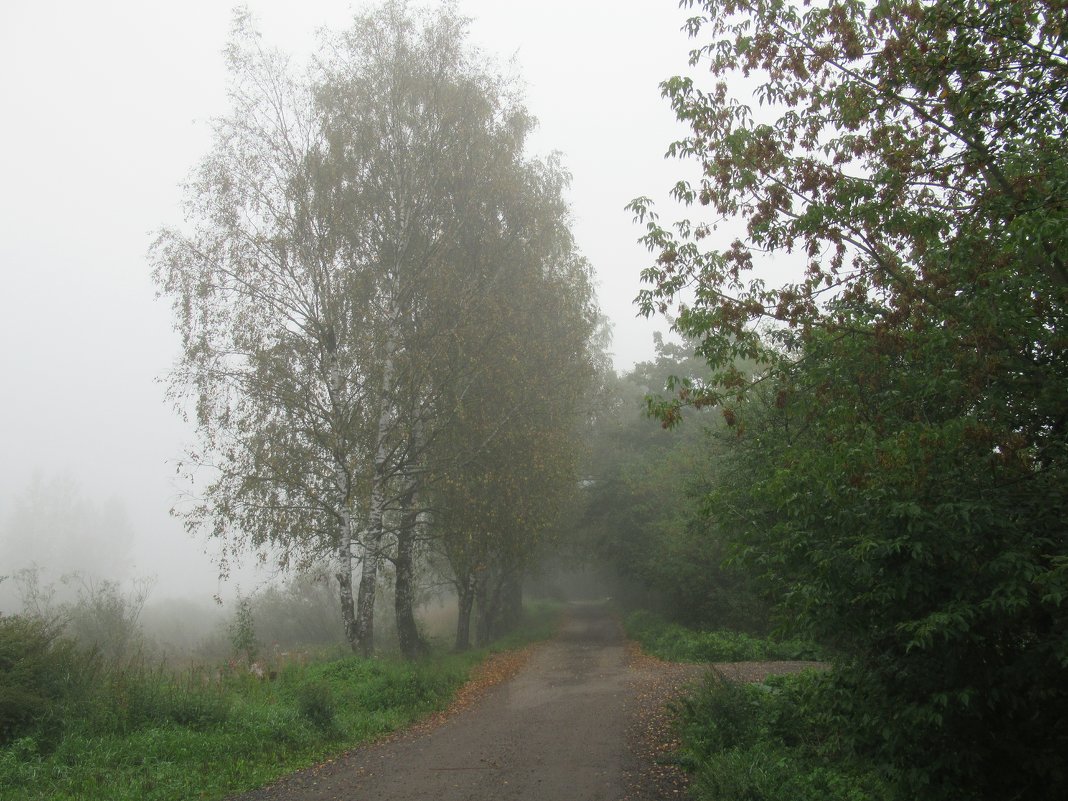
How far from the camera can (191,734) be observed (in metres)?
8.51

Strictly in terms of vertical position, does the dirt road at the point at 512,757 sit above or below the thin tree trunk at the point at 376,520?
below

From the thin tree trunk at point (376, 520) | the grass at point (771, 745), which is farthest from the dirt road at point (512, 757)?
the thin tree trunk at point (376, 520)

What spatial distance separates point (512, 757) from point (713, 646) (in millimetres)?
10869

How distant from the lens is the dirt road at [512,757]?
7.25 meters

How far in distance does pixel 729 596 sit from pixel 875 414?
56.9 feet

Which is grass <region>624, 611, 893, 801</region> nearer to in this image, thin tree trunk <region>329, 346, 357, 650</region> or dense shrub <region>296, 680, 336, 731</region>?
dense shrub <region>296, 680, 336, 731</region>

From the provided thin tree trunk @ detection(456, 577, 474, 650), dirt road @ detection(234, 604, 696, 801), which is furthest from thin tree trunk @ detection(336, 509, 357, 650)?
thin tree trunk @ detection(456, 577, 474, 650)

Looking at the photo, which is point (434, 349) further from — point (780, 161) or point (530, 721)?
point (780, 161)

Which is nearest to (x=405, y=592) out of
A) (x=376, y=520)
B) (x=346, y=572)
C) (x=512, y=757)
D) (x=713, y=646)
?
(x=346, y=572)

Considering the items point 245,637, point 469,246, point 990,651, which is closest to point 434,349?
point 469,246

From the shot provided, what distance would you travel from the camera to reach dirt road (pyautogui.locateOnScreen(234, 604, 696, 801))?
285 inches

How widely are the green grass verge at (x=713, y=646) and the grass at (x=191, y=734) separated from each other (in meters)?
8.46

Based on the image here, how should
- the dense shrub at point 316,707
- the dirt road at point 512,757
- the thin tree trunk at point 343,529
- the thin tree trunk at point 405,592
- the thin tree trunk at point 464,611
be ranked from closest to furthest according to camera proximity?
1. the dirt road at point 512,757
2. the dense shrub at point 316,707
3. the thin tree trunk at point 343,529
4. the thin tree trunk at point 405,592
5. the thin tree trunk at point 464,611

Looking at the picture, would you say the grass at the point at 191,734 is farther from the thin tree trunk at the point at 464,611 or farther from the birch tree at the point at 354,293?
the thin tree trunk at the point at 464,611
